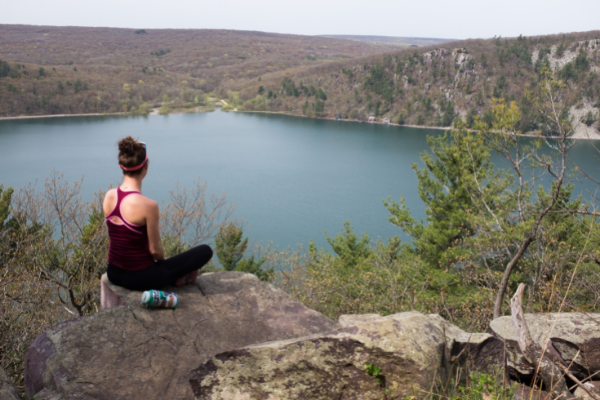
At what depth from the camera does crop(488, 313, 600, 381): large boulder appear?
3.56 m

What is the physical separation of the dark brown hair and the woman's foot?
4.16 ft

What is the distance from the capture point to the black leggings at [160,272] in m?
3.99

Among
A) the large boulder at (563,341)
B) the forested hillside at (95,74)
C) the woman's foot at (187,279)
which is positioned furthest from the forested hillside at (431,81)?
the woman's foot at (187,279)

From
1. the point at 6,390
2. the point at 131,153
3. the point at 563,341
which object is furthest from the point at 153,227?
the point at 563,341

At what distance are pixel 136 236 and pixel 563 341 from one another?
4.15m

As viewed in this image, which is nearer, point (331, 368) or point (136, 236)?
point (331, 368)

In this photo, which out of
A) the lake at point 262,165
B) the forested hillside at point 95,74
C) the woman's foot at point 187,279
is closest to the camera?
the woman's foot at point 187,279

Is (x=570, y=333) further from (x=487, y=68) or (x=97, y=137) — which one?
(x=487, y=68)

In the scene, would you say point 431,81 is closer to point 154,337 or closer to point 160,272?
point 160,272

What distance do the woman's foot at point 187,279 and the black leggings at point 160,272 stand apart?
73 mm

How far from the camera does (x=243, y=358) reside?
125 inches

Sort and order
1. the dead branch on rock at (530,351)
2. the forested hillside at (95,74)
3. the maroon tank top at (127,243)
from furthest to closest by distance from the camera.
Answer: the forested hillside at (95,74) < the maroon tank top at (127,243) < the dead branch on rock at (530,351)

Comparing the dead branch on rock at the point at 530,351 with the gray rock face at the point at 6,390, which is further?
the dead branch on rock at the point at 530,351

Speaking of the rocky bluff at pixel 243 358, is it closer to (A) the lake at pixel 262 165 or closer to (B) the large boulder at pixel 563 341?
(B) the large boulder at pixel 563 341
